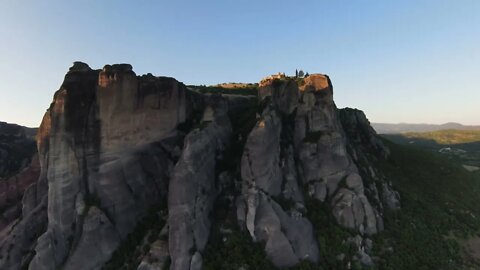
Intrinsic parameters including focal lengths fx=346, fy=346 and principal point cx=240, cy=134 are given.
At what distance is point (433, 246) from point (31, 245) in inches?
2504

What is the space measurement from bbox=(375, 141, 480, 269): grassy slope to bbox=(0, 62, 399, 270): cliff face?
466 centimetres

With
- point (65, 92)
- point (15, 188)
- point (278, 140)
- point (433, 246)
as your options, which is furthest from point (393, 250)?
point (15, 188)

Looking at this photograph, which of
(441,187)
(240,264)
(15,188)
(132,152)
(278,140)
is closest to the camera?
(240,264)

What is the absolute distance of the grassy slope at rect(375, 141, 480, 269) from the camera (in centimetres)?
5375

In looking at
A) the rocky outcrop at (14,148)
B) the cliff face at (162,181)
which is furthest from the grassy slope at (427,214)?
the rocky outcrop at (14,148)

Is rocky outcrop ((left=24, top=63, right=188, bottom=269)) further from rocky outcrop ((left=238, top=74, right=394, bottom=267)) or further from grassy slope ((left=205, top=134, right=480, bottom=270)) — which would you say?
rocky outcrop ((left=238, top=74, right=394, bottom=267))

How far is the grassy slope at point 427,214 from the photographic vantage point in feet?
176

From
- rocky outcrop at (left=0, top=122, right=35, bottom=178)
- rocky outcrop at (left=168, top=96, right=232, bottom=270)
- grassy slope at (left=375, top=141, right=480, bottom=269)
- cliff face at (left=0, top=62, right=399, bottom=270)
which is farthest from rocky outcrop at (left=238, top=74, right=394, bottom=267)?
rocky outcrop at (left=0, top=122, right=35, bottom=178)

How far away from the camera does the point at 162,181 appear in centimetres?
5350

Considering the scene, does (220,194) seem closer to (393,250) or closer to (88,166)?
(88,166)

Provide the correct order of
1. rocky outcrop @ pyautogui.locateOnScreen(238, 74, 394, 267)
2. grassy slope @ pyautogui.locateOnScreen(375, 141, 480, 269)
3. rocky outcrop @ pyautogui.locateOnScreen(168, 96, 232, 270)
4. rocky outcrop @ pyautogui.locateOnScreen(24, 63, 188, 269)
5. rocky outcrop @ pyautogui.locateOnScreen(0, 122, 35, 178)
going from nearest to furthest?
rocky outcrop @ pyautogui.locateOnScreen(168, 96, 232, 270)
rocky outcrop @ pyautogui.locateOnScreen(24, 63, 188, 269)
rocky outcrop @ pyautogui.locateOnScreen(238, 74, 394, 267)
grassy slope @ pyautogui.locateOnScreen(375, 141, 480, 269)
rocky outcrop @ pyautogui.locateOnScreen(0, 122, 35, 178)

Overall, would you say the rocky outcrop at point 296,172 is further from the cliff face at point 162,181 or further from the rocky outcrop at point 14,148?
the rocky outcrop at point 14,148

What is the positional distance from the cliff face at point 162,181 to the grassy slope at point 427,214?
4665 millimetres

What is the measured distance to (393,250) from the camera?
5312cm
